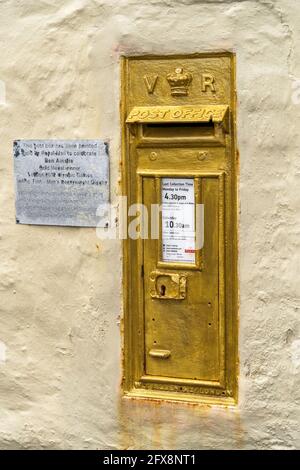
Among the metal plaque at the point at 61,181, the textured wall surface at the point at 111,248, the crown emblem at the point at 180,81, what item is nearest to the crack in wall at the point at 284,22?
the textured wall surface at the point at 111,248

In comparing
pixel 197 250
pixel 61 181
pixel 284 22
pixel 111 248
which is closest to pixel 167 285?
pixel 197 250

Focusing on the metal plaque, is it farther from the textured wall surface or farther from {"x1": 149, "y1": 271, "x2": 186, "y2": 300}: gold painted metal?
{"x1": 149, "y1": 271, "x2": 186, "y2": 300}: gold painted metal

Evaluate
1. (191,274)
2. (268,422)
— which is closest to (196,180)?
(191,274)

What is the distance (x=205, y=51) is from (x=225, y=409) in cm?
175

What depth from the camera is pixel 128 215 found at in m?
4.82

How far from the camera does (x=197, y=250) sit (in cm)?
471

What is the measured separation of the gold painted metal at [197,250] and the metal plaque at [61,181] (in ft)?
0.50

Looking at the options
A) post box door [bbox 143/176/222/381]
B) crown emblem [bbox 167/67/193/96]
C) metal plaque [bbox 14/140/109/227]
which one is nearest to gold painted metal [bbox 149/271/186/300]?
post box door [bbox 143/176/222/381]

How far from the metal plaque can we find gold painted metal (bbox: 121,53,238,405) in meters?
0.15

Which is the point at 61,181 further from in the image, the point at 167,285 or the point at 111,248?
the point at 167,285

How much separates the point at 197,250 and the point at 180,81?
0.82 meters

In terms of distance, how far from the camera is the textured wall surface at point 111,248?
14.9 feet

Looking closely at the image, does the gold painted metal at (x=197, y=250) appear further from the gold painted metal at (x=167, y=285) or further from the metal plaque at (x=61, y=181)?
the metal plaque at (x=61, y=181)

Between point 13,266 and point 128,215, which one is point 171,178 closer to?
point 128,215
